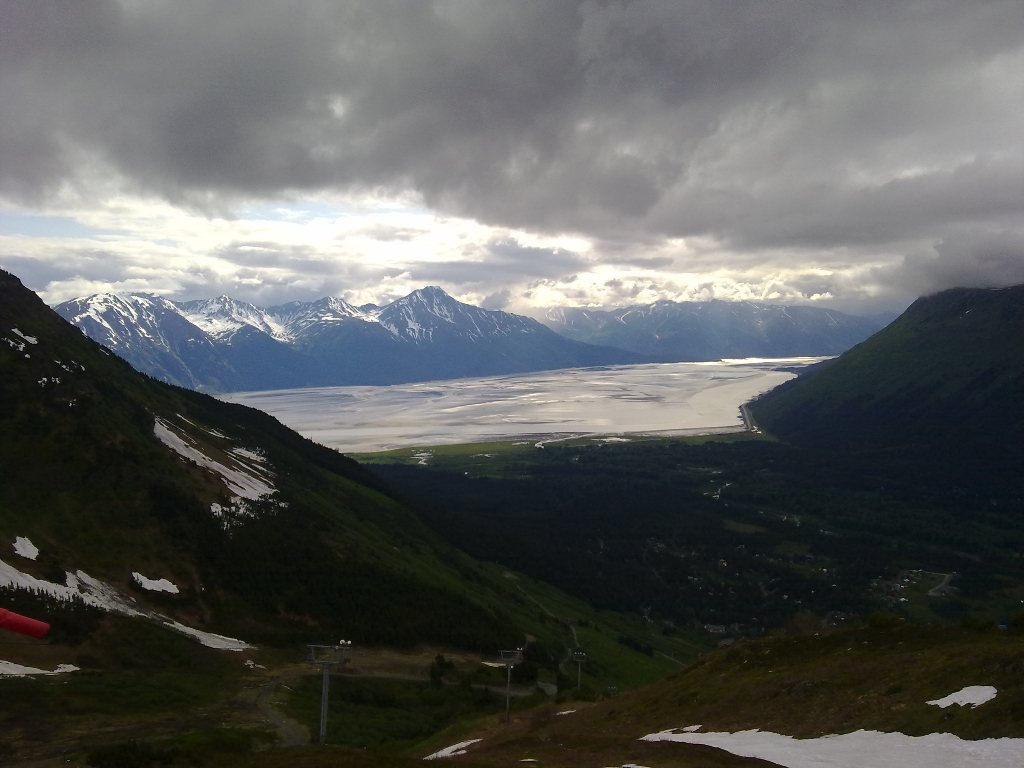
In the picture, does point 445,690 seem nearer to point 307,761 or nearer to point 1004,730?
point 307,761

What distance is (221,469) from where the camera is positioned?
365 ft

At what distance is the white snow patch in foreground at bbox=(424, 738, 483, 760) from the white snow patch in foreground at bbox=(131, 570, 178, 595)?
1630 inches

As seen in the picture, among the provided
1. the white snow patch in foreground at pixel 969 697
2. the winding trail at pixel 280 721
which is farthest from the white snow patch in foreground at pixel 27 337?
the white snow patch in foreground at pixel 969 697

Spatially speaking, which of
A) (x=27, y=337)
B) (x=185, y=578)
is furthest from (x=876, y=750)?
(x=27, y=337)

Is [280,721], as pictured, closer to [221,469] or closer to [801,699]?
[801,699]

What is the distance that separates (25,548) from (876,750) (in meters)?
73.6

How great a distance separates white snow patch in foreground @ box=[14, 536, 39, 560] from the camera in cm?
6406

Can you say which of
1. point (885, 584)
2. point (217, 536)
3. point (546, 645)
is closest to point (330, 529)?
point (217, 536)

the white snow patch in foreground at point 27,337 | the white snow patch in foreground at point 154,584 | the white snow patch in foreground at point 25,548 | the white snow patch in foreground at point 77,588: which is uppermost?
the white snow patch in foreground at point 27,337

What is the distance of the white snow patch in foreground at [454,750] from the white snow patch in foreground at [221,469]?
7001cm

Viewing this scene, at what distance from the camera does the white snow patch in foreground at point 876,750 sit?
22.7 m

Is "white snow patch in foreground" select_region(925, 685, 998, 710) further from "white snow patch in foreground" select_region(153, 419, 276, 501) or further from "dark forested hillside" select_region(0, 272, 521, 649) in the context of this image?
"white snow patch in foreground" select_region(153, 419, 276, 501)

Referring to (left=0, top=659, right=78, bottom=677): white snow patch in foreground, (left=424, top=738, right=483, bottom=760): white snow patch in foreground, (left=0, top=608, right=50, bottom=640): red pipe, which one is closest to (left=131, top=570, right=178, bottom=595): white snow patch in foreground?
(left=0, top=659, right=78, bottom=677): white snow patch in foreground

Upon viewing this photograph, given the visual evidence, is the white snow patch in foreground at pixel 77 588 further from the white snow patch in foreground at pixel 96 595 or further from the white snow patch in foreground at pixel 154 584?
the white snow patch in foreground at pixel 154 584
